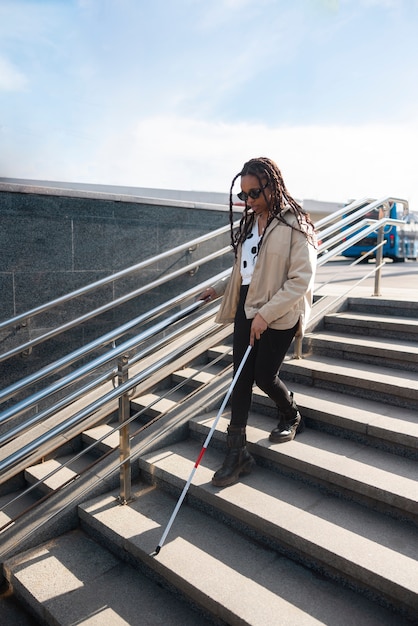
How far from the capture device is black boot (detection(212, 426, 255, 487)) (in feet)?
9.52

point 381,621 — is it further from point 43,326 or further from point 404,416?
point 43,326

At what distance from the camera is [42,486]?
359 cm

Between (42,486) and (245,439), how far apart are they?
63.8 inches

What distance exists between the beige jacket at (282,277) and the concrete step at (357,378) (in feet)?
3.20

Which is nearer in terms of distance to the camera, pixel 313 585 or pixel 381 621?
pixel 381 621

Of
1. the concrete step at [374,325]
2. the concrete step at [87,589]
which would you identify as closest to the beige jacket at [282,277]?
the concrete step at [87,589]

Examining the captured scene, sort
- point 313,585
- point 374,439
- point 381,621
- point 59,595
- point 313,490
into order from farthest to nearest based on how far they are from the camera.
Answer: point 374,439 → point 313,490 → point 59,595 → point 313,585 → point 381,621

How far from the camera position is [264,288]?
277cm

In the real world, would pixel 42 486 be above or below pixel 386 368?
below

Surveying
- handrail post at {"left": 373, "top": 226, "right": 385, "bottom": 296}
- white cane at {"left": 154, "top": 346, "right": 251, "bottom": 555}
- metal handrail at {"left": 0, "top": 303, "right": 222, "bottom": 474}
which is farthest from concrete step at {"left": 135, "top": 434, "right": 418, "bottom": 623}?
handrail post at {"left": 373, "top": 226, "right": 385, "bottom": 296}

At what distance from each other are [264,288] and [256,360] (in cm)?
44

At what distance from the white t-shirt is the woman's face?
18 cm

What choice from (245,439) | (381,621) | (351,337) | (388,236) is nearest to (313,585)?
(381,621)

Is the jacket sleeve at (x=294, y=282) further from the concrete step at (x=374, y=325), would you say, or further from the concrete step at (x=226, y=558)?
the concrete step at (x=374, y=325)
